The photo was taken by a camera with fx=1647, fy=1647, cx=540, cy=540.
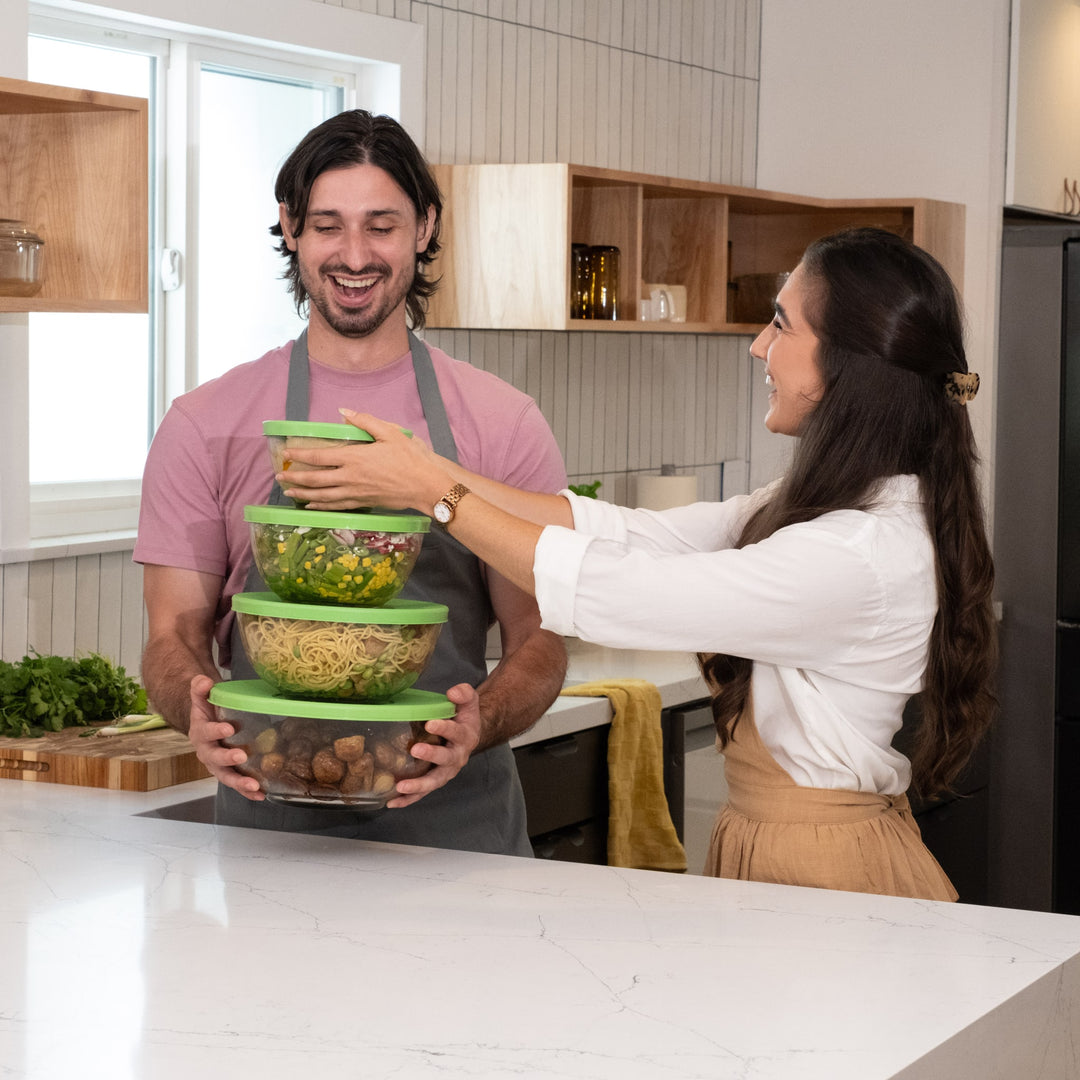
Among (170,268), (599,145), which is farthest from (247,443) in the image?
(599,145)

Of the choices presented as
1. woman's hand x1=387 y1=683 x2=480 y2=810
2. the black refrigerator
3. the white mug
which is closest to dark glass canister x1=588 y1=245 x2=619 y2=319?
the white mug

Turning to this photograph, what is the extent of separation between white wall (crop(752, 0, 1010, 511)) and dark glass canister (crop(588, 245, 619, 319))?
3.55 feet

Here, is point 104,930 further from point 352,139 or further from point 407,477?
point 352,139

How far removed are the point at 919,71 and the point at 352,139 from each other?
3008mm

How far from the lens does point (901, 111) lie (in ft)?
15.2

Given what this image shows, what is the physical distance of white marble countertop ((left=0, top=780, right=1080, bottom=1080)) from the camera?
4.03 ft

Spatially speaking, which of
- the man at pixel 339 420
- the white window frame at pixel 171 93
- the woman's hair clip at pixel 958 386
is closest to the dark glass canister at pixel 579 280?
the white window frame at pixel 171 93

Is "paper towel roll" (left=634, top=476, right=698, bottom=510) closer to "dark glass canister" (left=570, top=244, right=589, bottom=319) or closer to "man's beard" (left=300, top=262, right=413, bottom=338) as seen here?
"dark glass canister" (left=570, top=244, right=589, bottom=319)

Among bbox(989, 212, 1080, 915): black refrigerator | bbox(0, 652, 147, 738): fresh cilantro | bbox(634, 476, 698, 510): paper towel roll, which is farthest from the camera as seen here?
bbox(989, 212, 1080, 915): black refrigerator

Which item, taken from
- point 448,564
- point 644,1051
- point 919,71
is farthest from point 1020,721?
point 644,1051

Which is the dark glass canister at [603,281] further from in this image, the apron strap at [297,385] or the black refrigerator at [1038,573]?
the apron strap at [297,385]

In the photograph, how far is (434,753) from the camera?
5.46 feet

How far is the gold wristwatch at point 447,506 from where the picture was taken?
5.74 ft

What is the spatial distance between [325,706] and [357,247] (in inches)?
25.3
